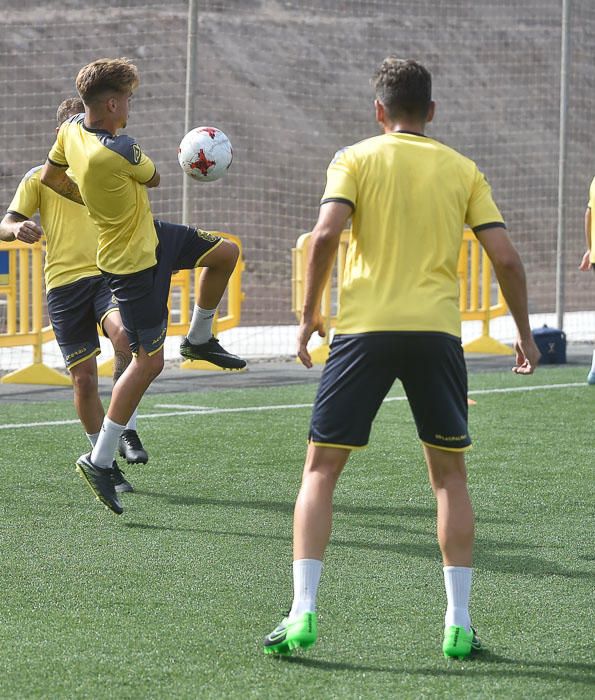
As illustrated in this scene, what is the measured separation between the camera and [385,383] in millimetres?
3951

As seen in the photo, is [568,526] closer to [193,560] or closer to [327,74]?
[193,560]

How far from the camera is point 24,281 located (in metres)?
11.6

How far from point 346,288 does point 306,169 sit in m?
27.5

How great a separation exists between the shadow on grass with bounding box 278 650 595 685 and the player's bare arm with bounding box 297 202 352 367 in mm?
990

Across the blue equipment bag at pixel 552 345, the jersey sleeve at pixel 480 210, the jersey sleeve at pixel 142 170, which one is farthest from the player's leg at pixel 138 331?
the blue equipment bag at pixel 552 345

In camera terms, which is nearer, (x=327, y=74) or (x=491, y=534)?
(x=491, y=534)

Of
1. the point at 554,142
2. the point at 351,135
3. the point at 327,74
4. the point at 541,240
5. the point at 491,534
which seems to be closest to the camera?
the point at 491,534

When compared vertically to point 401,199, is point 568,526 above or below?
below

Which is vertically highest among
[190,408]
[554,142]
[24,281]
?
[554,142]

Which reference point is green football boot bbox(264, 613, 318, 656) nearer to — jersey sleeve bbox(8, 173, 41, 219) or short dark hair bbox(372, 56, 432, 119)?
short dark hair bbox(372, 56, 432, 119)

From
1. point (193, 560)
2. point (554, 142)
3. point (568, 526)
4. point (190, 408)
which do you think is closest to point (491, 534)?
point (568, 526)

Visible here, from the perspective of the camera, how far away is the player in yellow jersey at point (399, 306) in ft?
Answer: 12.7

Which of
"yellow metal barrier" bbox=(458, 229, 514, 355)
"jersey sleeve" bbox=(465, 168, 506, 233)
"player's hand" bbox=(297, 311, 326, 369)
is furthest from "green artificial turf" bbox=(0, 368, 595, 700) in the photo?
"yellow metal barrier" bbox=(458, 229, 514, 355)

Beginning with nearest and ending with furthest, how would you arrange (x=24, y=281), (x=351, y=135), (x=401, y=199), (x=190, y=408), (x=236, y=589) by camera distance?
(x=401, y=199) < (x=236, y=589) < (x=190, y=408) < (x=24, y=281) < (x=351, y=135)
